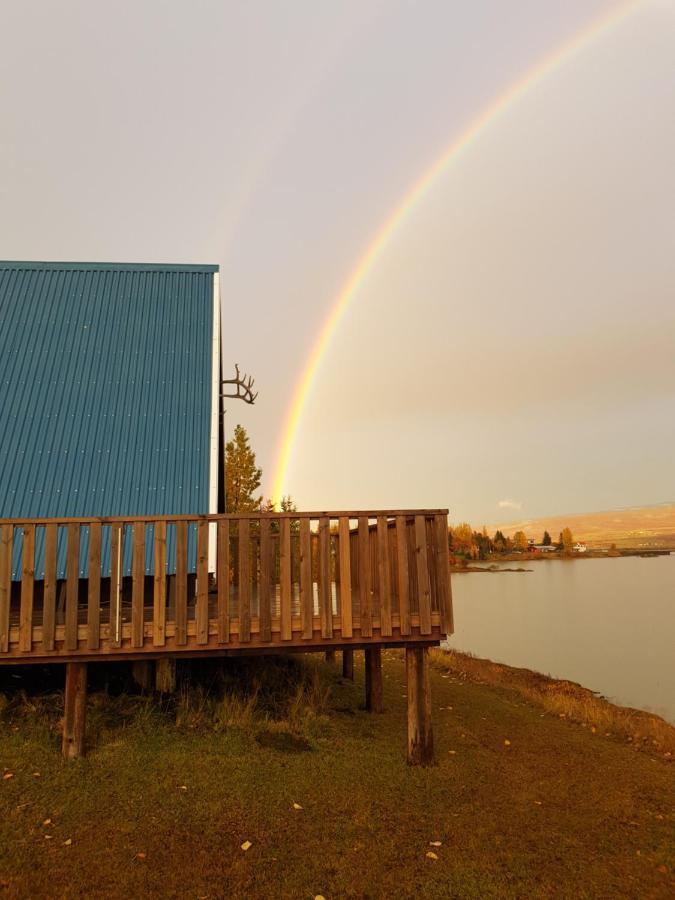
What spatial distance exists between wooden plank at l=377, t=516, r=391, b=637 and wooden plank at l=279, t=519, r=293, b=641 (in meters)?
1.02

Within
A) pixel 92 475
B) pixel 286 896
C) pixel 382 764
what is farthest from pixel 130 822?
pixel 92 475

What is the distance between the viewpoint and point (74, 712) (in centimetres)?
652

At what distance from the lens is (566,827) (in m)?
5.75

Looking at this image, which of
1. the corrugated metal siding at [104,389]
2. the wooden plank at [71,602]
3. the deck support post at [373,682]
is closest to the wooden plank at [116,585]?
the wooden plank at [71,602]

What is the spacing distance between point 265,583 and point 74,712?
7.65ft

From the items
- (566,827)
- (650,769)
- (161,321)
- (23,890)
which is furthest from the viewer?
(161,321)

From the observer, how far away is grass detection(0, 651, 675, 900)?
471 centimetres

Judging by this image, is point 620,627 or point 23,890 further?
point 620,627

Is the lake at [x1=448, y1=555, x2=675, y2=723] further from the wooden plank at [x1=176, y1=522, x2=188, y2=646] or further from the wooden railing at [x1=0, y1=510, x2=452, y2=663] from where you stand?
the wooden plank at [x1=176, y1=522, x2=188, y2=646]

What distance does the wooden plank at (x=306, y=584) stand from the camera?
22.5 feet

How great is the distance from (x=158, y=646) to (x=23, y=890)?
99.0 inches

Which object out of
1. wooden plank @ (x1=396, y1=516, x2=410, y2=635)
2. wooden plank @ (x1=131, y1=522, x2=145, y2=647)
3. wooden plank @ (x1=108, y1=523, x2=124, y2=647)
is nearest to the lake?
wooden plank @ (x1=396, y1=516, x2=410, y2=635)

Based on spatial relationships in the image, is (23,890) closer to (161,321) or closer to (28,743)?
(28,743)

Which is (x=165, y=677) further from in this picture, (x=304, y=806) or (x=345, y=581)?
(x=304, y=806)
